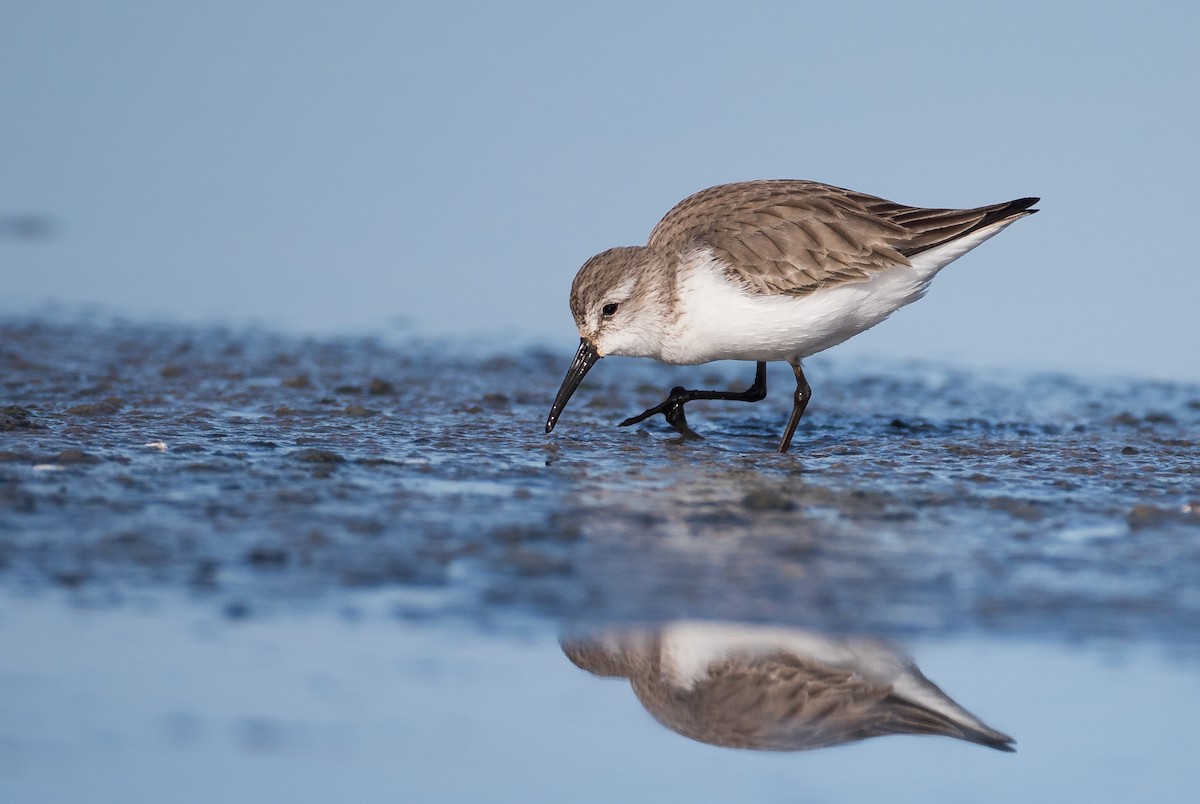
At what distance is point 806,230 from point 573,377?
5.38ft

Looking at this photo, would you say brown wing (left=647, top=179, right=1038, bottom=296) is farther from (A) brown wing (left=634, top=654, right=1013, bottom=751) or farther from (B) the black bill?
(A) brown wing (left=634, top=654, right=1013, bottom=751)

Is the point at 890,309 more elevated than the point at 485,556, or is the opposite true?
the point at 890,309

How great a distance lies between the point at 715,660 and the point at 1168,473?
3.91 m

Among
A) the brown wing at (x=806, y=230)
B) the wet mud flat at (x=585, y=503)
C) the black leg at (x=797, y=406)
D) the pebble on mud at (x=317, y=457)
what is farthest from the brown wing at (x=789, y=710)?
the brown wing at (x=806, y=230)

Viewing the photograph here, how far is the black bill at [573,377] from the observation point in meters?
8.25

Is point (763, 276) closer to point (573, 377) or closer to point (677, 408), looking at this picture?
point (677, 408)

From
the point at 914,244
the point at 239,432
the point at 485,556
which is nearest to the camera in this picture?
the point at 485,556

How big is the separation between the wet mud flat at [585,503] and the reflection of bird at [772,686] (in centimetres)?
17

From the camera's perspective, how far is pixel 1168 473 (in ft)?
24.1

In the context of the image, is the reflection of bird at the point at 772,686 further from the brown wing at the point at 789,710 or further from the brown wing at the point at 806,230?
the brown wing at the point at 806,230

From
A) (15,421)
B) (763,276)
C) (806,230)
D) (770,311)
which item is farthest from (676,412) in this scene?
(15,421)

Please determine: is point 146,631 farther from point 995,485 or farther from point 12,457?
point 995,485

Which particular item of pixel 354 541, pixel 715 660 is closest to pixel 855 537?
pixel 715 660

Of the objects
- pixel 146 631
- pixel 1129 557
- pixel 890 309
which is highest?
pixel 890 309
